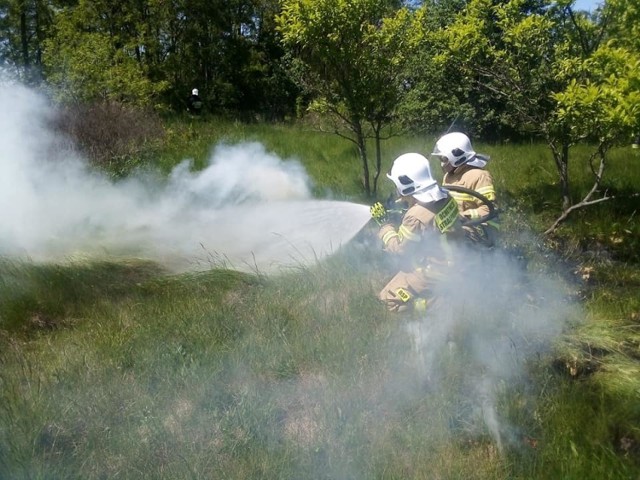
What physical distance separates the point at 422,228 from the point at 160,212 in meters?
5.05

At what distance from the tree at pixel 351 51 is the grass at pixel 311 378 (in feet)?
8.32

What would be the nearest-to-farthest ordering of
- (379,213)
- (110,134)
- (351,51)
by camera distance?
(379,213)
(351,51)
(110,134)

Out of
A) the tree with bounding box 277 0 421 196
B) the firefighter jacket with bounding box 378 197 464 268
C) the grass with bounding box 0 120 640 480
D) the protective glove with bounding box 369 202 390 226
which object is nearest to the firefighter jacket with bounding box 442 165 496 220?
the grass with bounding box 0 120 640 480

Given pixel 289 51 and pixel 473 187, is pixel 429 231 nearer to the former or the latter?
pixel 473 187

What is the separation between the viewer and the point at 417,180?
Answer: 4105mm

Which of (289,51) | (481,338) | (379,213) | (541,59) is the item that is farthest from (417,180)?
(289,51)

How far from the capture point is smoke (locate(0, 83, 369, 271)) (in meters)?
6.90

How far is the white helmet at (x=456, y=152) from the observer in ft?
18.0

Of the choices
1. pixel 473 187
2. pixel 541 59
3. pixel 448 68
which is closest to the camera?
pixel 473 187

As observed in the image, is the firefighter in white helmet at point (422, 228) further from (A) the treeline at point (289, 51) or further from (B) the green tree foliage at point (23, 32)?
(B) the green tree foliage at point (23, 32)

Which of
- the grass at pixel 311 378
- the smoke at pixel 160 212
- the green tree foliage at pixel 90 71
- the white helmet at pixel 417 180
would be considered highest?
the green tree foliage at pixel 90 71

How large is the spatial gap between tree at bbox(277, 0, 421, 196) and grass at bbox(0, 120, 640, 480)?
99.8 inches

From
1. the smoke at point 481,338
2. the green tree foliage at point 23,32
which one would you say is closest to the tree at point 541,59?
the smoke at point 481,338

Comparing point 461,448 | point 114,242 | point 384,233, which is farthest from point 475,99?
point 461,448
